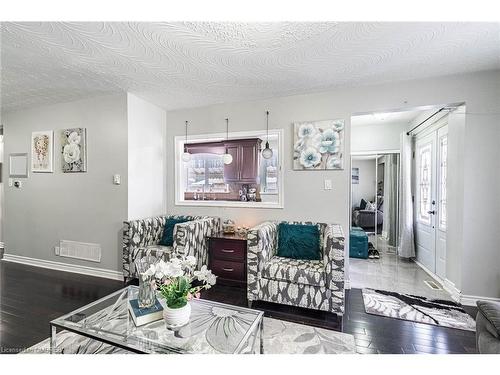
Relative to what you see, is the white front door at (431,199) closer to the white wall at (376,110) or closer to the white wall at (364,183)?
the white wall at (376,110)

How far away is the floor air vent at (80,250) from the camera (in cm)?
334

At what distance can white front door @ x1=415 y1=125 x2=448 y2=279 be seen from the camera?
316 cm

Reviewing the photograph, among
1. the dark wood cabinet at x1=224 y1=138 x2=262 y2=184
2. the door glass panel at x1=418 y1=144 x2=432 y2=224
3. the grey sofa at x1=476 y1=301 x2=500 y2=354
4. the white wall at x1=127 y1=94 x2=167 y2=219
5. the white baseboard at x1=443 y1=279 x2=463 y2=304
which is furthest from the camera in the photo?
the dark wood cabinet at x1=224 y1=138 x2=262 y2=184

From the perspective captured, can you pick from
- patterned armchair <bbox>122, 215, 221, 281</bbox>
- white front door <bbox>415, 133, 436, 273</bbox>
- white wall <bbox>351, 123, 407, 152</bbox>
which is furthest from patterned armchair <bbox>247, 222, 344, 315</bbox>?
white wall <bbox>351, 123, 407, 152</bbox>

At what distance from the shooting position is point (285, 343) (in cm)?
186

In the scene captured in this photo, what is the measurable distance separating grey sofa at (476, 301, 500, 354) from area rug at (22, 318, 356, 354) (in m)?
0.80

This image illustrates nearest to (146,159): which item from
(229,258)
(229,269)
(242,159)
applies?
(242,159)

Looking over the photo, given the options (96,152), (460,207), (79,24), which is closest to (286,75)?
(79,24)

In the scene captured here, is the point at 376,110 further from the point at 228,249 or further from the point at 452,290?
the point at 228,249

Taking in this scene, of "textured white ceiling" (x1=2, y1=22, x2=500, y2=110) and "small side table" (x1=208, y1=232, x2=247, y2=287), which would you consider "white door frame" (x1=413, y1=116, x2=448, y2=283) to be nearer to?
"textured white ceiling" (x1=2, y1=22, x2=500, y2=110)

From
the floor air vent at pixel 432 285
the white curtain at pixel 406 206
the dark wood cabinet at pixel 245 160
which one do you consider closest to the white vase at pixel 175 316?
the dark wood cabinet at pixel 245 160

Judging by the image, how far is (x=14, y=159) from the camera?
154 inches

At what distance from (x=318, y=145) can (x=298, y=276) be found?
1.67 metres

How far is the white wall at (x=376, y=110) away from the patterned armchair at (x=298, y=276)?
70 centimetres
